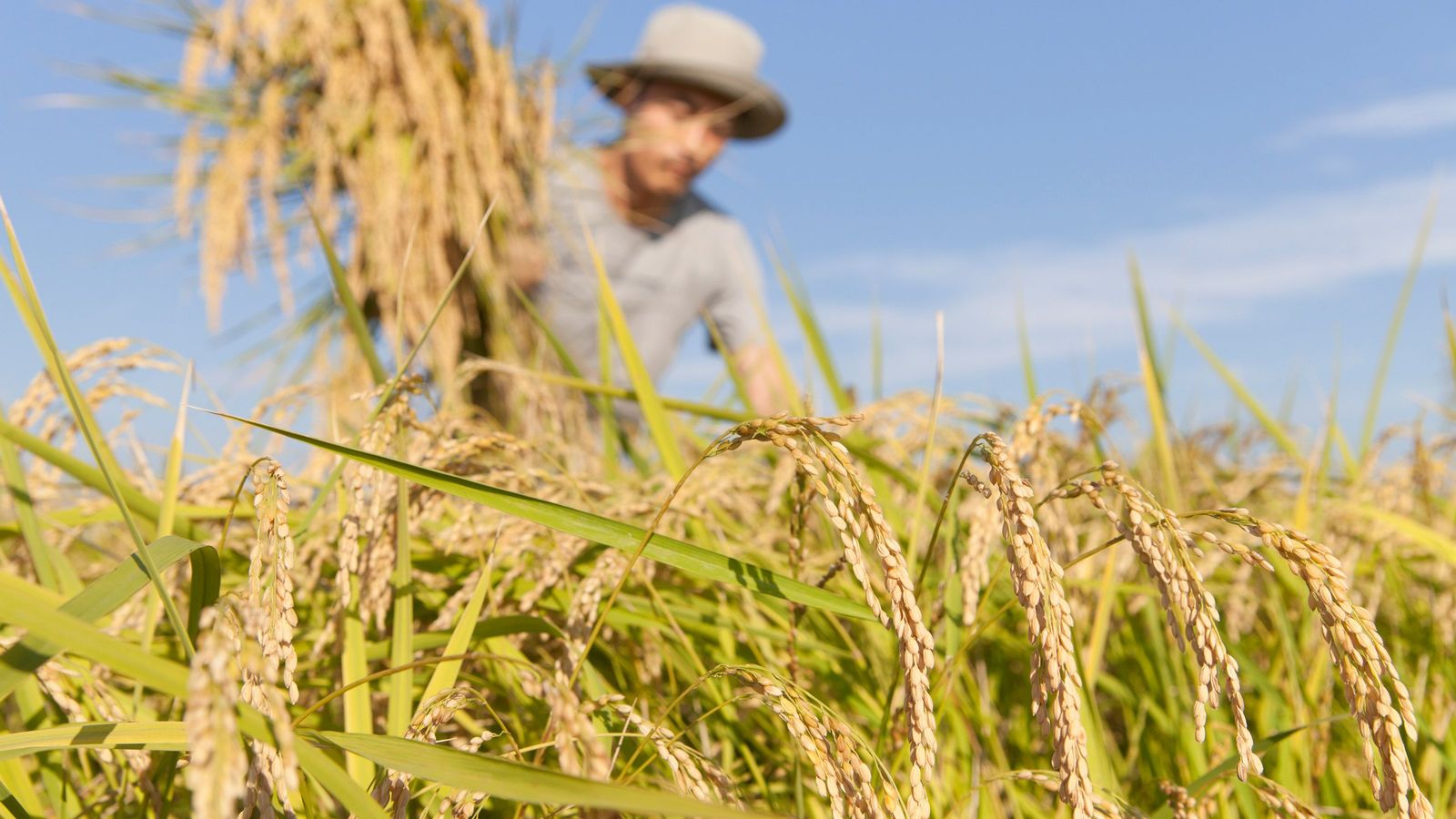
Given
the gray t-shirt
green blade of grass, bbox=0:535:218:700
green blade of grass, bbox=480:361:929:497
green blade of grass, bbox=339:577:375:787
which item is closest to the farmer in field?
the gray t-shirt

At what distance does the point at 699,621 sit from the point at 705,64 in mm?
4237

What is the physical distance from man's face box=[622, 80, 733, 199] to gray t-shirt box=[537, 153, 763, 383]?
23cm

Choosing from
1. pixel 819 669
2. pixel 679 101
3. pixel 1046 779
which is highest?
pixel 679 101

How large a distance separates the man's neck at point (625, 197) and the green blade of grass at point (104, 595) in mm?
4258

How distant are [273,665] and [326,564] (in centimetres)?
79

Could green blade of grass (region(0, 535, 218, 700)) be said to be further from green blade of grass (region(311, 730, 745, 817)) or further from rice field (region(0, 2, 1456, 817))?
green blade of grass (region(311, 730, 745, 817))

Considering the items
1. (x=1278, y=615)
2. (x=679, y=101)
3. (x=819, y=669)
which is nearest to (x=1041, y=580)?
(x=819, y=669)

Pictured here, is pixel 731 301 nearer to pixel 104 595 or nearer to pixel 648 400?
pixel 648 400

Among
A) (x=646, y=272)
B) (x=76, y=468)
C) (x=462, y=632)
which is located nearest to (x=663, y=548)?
(x=462, y=632)

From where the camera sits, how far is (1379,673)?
64 centimetres

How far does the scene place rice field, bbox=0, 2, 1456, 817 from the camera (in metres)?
0.63

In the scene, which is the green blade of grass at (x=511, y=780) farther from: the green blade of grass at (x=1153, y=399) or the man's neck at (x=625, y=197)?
the man's neck at (x=625, y=197)

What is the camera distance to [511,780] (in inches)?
21.6

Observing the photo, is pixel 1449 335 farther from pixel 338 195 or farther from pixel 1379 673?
pixel 338 195
